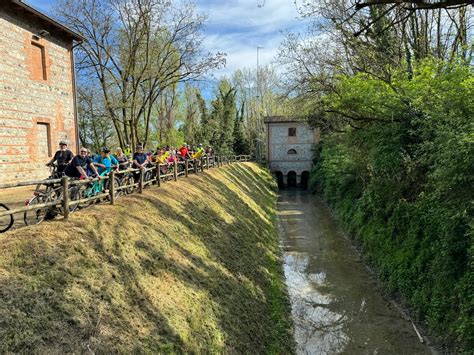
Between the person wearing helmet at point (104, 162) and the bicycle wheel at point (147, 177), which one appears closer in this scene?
the person wearing helmet at point (104, 162)

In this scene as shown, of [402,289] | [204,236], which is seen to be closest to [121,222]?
[204,236]

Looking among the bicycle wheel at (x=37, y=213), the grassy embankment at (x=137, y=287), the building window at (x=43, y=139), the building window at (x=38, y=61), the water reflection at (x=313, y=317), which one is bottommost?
the water reflection at (x=313, y=317)

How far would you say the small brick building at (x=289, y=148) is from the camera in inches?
1578

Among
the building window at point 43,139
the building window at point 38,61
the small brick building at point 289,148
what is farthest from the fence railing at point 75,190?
the small brick building at point 289,148

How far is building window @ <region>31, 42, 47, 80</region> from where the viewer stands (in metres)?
14.5

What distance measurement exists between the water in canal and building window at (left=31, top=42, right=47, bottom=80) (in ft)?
41.9

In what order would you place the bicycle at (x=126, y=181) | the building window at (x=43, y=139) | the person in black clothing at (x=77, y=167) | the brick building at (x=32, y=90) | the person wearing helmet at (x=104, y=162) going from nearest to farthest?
the person in black clothing at (x=77, y=167) → the person wearing helmet at (x=104, y=162) → the bicycle at (x=126, y=181) → the brick building at (x=32, y=90) → the building window at (x=43, y=139)

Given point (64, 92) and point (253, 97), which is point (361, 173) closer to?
point (64, 92)

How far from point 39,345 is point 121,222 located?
370cm

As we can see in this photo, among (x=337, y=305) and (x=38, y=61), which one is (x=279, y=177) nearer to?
(x=38, y=61)

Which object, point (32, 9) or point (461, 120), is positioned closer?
point (461, 120)

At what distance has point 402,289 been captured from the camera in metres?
9.50

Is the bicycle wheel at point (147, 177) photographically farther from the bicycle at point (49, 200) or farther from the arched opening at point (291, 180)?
the arched opening at point (291, 180)

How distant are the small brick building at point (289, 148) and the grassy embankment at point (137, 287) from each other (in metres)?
30.7
